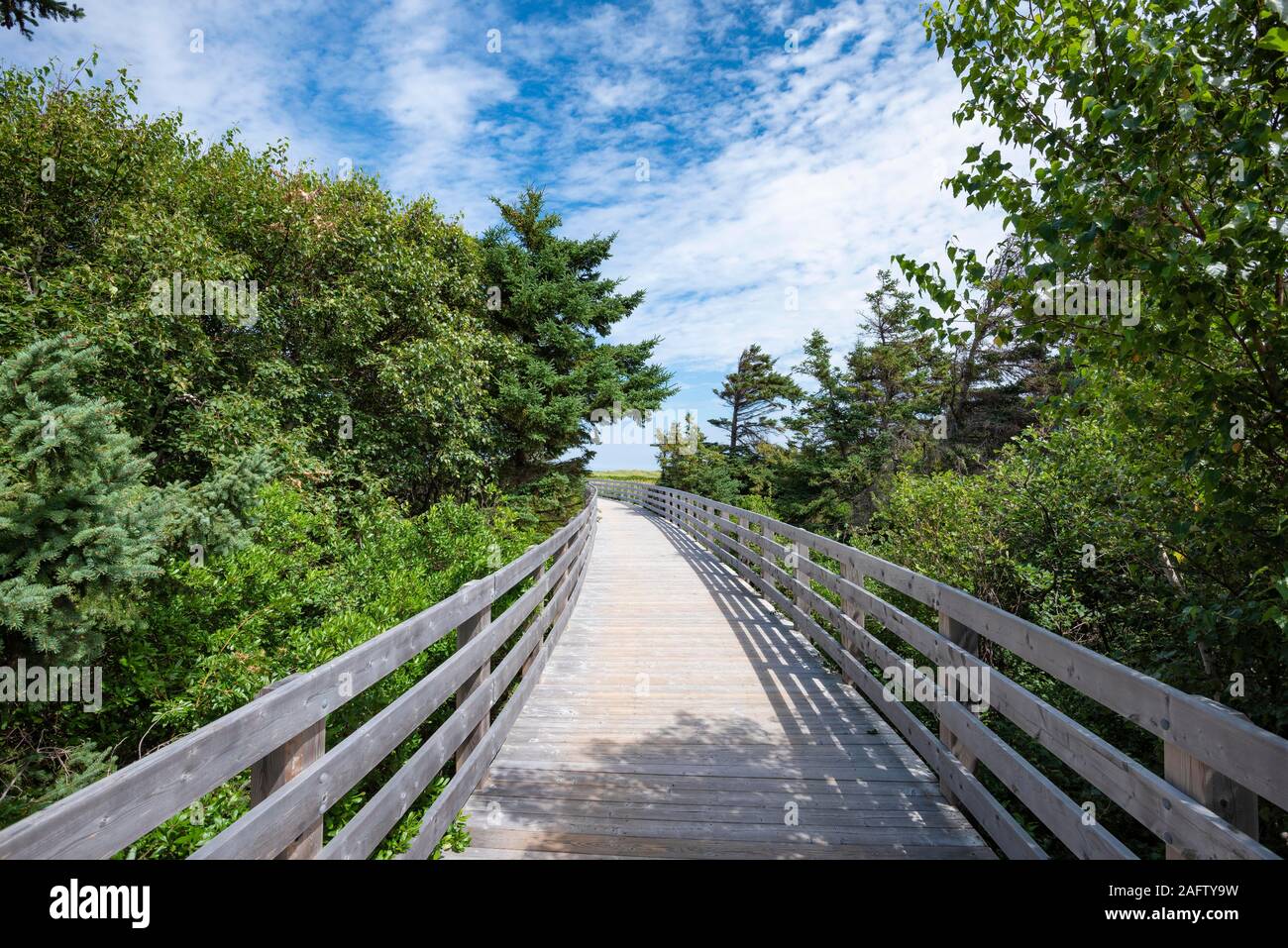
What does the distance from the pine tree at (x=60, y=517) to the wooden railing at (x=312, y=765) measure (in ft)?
7.79

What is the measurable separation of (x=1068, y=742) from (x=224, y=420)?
37.3ft

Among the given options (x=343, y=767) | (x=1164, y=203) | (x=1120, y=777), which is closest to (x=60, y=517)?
(x=343, y=767)

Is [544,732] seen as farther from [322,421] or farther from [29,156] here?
[29,156]

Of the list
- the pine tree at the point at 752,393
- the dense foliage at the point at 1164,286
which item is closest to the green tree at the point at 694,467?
the pine tree at the point at 752,393

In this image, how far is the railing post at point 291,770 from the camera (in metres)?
1.72

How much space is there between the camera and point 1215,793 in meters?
1.58

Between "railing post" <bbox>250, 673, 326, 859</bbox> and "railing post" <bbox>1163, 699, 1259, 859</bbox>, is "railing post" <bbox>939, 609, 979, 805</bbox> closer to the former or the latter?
"railing post" <bbox>1163, 699, 1259, 859</bbox>

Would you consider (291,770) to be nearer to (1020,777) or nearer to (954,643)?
(1020,777)

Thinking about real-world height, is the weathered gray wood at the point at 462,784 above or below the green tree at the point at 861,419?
below

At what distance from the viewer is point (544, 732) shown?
4.24 m

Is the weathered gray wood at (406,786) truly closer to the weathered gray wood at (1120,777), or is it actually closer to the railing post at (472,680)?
the railing post at (472,680)

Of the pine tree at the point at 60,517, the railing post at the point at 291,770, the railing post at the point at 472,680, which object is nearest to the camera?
the railing post at the point at 291,770
